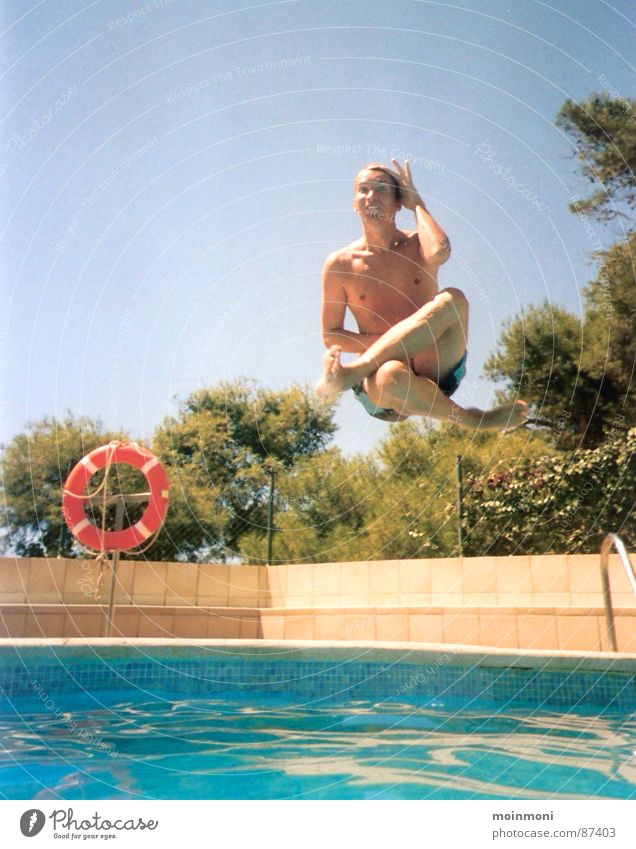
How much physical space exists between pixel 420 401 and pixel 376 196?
1621mm

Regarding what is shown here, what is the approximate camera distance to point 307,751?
2912mm

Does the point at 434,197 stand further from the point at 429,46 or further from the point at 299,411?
the point at 299,411

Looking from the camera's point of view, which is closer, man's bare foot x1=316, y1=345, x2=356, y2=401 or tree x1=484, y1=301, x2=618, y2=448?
man's bare foot x1=316, y1=345, x2=356, y2=401

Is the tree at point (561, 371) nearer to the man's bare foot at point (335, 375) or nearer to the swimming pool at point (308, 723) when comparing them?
the man's bare foot at point (335, 375)

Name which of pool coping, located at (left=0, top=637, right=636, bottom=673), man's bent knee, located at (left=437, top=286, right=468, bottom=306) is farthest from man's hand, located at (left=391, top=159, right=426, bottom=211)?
pool coping, located at (left=0, top=637, right=636, bottom=673)

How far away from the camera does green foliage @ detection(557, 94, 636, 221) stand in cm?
787

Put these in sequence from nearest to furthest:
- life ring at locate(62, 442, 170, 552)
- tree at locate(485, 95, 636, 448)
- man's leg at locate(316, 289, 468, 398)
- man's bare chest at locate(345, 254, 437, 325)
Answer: man's leg at locate(316, 289, 468, 398)
man's bare chest at locate(345, 254, 437, 325)
life ring at locate(62, 442, 170, 552)
tree at locate(485, 95, 636, 448)

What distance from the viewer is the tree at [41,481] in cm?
959

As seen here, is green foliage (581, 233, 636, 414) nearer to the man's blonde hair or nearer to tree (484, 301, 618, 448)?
tree (484, 301, 618, 448)

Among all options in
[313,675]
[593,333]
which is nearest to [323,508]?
[593,333]

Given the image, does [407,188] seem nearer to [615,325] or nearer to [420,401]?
[420,401]

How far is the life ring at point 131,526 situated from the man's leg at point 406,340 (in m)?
1.93

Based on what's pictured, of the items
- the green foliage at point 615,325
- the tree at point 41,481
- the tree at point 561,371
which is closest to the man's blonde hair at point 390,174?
the green foliage at point 615,325
